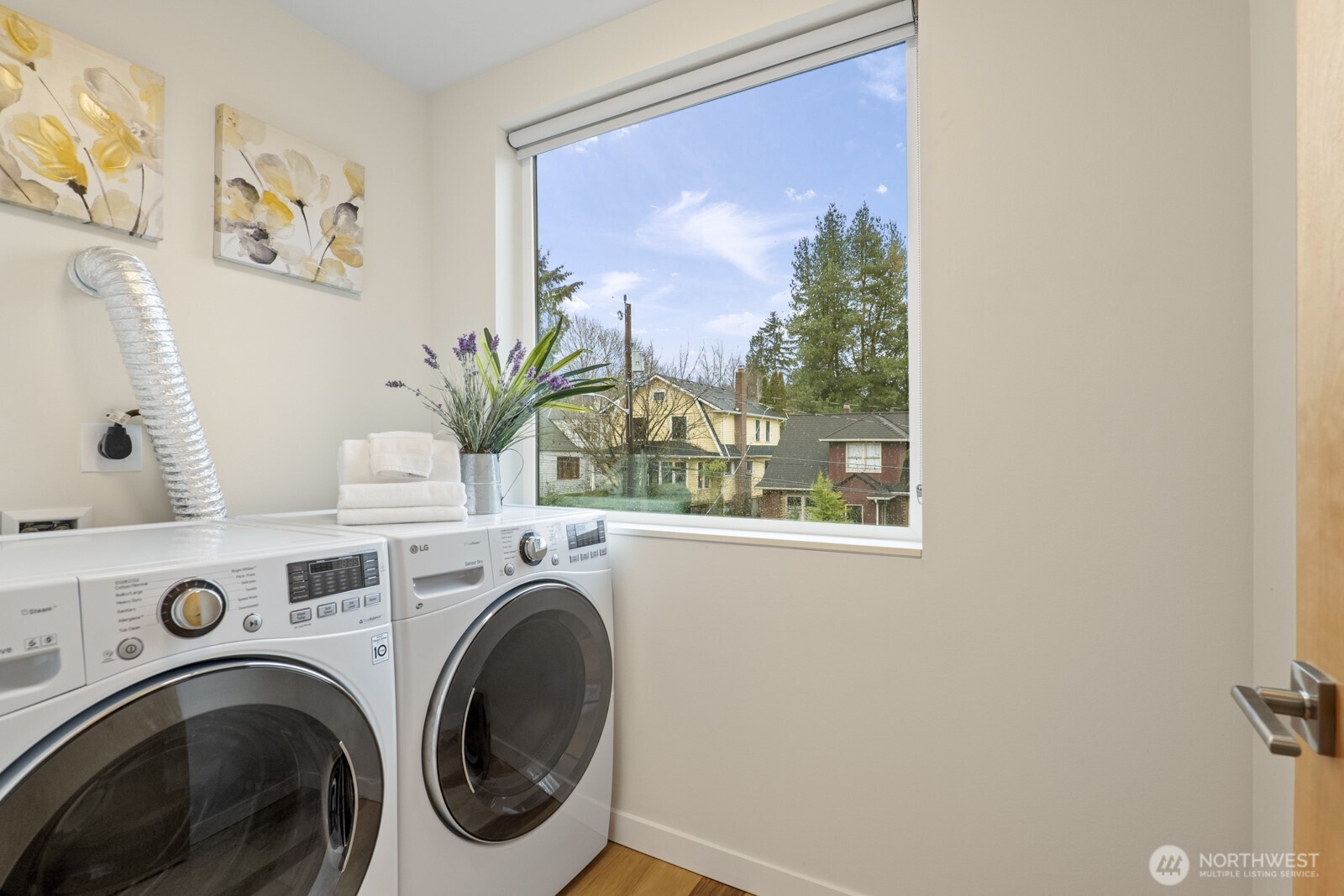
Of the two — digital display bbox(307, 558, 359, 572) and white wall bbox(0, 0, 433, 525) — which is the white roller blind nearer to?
white wall bbox(0, 0, 433, 525)

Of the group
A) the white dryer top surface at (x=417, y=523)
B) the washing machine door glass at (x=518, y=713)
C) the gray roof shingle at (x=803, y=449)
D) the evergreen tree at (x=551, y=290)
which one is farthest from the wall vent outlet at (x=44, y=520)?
the gray roof shingle at (x=803, y=449)

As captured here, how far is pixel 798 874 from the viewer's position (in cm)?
154

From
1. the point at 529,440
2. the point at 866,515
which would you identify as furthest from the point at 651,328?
the point at 866,515

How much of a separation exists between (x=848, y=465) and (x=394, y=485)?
115 centimetres

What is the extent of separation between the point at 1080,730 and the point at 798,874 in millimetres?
759

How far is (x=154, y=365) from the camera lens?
1.31 meters

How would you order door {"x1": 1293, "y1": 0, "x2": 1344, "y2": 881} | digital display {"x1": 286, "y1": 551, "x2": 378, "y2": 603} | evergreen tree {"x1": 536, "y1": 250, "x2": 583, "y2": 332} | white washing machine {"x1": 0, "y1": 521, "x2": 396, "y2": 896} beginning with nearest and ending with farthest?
door {"x1": 1293, "y1": 0, "x2": 1344, "y2": 881}, white washing machine {"x1": 0, "y1": 521, "x2": 396, "y2": 896}, digital display {"x1": 286, "y1": 551, "x2": 378, "y2": 603}, evergreen tree {"x1": 536, "y1": 250, "x2": 583, "y2": 332}

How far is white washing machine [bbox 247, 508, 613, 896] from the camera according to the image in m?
1.21

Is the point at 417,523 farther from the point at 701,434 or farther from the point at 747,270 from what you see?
the point at 747,270

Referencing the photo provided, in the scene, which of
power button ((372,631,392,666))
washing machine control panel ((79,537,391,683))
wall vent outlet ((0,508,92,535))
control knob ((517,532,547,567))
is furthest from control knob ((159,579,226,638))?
wall vent outlet ((0,508,92,535))

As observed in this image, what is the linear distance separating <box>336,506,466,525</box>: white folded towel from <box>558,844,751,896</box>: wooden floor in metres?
0.98

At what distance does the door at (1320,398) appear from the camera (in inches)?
18.5

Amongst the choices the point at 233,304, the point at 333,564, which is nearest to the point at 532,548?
the point at 333,564

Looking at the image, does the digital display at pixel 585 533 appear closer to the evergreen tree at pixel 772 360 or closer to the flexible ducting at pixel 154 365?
the evergreen tree at pixel 772 360
